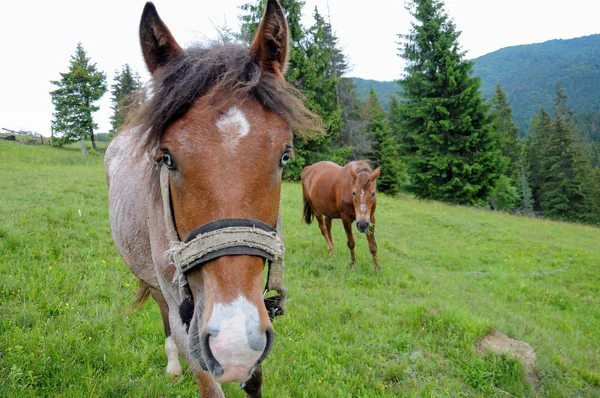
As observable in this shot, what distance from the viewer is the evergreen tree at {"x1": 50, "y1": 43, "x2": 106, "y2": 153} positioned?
30.4 m

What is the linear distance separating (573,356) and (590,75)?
783 ft

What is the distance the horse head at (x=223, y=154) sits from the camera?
116cm

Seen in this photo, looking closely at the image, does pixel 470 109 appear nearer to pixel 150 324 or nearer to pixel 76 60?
pixel 150 324

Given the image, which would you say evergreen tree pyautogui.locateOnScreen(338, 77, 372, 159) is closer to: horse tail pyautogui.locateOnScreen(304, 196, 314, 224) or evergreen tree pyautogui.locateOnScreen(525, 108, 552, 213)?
horse tail pyautogui.locateOnScreen(304, 196, 314, 224)

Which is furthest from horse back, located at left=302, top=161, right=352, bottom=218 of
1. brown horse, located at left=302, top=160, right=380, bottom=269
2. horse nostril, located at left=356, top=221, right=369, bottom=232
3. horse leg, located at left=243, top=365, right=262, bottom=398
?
horse leg, located at left=243, top=365, right=262, bottom=398

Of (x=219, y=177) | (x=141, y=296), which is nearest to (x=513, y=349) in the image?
(x=219, y=177)

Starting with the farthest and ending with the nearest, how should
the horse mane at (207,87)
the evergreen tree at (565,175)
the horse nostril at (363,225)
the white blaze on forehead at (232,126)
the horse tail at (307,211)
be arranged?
the evergreen tree at (565,175)
the horse tail at (307,211)
the horse nostril at (363,225)
the horse mane at (207,87)
the white blaze on forehead at (232,126)

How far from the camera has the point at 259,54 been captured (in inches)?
69.4

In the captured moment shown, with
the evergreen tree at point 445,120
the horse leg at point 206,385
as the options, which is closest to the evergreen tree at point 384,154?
the evergreen tree at point 445,120

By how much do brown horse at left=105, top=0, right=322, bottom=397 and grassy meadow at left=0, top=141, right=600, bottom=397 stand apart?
4.93 feet

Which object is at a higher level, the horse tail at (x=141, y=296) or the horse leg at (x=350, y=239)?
the horse tail at (x=141, y=296)

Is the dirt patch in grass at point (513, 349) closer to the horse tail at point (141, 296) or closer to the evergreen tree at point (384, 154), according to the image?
the horse tail at point (141, 296)

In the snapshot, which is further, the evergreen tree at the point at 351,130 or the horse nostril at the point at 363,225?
the evergreen tree at the point at 351,130

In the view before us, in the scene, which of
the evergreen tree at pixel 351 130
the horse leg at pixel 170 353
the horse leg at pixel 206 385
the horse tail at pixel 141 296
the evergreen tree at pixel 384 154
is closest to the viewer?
the horse leg at pixel 206 385
